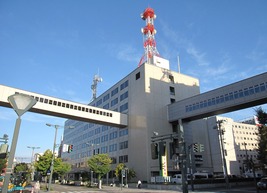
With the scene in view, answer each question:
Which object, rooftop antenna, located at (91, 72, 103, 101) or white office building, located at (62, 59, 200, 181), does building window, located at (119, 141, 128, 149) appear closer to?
white office building, located at (62, 59, 200, 181)

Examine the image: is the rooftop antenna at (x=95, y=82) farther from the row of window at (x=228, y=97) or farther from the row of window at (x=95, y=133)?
the row of window at (x=228, y=97)

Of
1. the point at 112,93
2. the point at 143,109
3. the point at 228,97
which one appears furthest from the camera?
the point at 112,93

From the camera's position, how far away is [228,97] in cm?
4762

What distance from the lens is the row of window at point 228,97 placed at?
43022 mm

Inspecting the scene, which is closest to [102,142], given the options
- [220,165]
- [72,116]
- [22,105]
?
[72,116]

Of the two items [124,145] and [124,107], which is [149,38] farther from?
[124,145]

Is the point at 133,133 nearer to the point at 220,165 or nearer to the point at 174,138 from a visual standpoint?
the point at 174,138

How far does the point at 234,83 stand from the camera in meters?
47.2

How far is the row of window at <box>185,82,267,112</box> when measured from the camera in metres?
43.0

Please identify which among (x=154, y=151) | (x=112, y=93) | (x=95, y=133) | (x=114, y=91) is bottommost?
(x=154, y=151)

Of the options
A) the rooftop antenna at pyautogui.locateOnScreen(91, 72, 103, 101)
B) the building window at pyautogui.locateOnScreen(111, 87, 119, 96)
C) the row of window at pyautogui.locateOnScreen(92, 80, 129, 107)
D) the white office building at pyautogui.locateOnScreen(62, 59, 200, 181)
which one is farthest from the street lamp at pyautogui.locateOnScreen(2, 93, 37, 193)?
the rooftop antenna at pyautogui.locateOnScreen(91, 72, 103, 101)

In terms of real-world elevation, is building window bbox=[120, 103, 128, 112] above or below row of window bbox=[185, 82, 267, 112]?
above

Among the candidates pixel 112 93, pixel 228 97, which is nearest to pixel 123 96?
pixel 112 93

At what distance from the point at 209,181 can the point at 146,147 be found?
16328 millimetres
